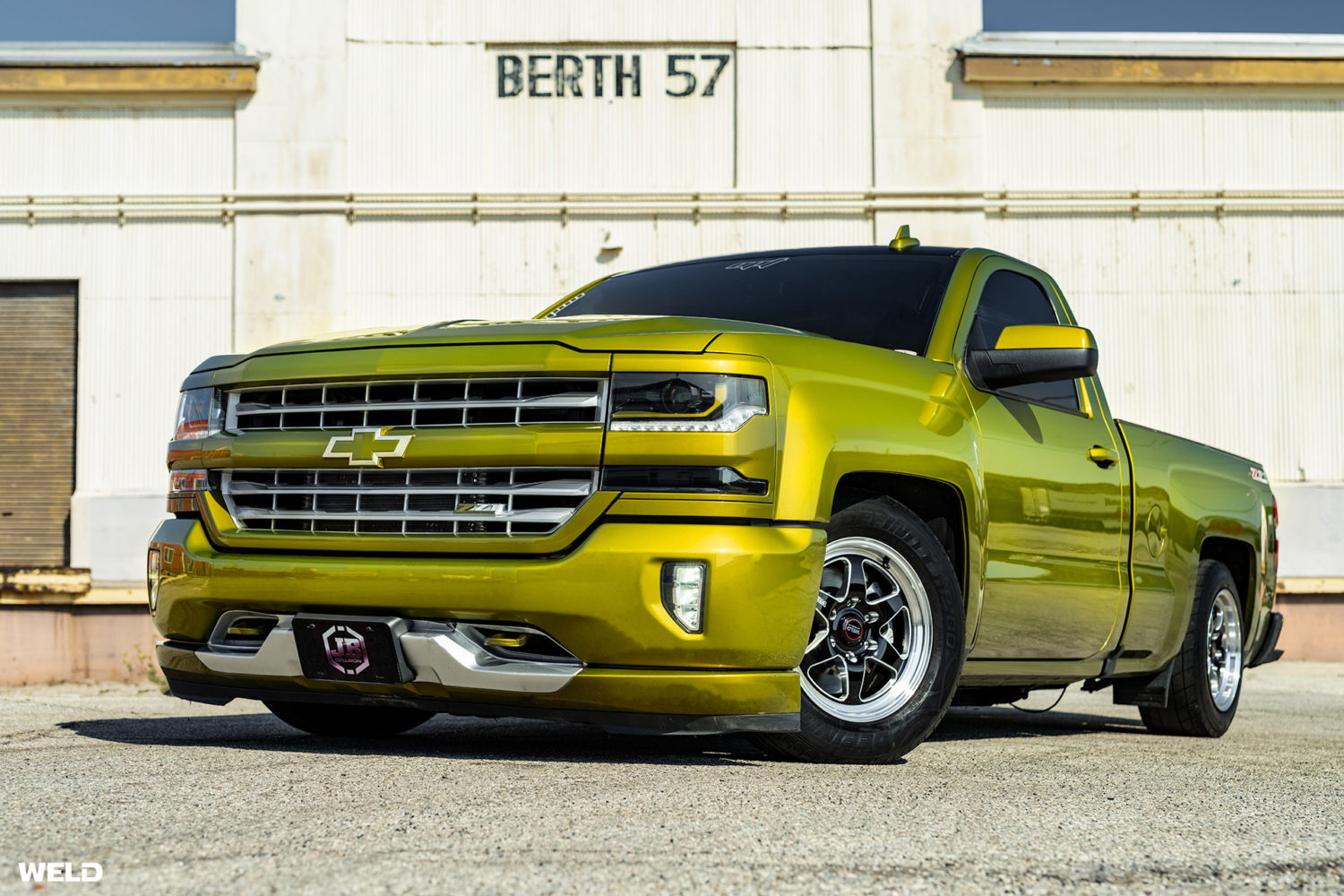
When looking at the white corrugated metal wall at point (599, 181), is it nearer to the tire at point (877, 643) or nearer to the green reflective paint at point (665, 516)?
the green reflective paint at point (665, 516)

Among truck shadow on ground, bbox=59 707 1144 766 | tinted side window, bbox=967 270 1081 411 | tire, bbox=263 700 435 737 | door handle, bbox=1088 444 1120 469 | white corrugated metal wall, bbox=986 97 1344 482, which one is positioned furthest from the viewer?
white corrugated metal wall, bbox=986 97 1344 482

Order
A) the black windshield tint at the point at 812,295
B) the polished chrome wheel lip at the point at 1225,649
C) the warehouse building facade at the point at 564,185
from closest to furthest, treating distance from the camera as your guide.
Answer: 1. the black windshield tint at the point at 812,295
2. the polished chrome wheel lip at the point at 1225,649
3. the warehouse building facade at the point at 564,185

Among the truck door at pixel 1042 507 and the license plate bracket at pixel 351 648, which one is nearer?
the license plate bracket at pixel 351 648

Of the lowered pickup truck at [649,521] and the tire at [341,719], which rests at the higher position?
the lowered pickup truck at [649,521]

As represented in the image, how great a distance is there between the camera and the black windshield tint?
17.3 feet

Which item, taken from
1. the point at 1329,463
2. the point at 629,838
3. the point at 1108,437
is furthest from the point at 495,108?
the point at 629,838

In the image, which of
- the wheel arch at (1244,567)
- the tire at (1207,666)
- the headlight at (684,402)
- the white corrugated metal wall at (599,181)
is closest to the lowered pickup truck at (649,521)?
the headlight at (684,402)

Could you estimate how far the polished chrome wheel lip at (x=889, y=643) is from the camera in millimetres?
4414

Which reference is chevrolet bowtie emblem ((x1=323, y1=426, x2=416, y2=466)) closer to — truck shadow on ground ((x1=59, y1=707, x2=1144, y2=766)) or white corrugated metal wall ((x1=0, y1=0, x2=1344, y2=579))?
truck shadow on ground ((x1=59, y1=707, x2=1144, y2=766))

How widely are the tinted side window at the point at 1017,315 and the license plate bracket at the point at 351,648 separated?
2.32 meters

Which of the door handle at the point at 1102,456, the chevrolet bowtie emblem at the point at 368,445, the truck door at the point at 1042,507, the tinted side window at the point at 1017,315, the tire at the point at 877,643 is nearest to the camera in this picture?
the chevrolet bowtie emblem at the point at 368,445

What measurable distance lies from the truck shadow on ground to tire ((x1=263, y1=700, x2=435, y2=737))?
0.06 meters

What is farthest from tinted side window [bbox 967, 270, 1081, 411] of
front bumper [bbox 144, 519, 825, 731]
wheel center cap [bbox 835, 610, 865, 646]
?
front bumper [bbox 144, 519, 825, 731]

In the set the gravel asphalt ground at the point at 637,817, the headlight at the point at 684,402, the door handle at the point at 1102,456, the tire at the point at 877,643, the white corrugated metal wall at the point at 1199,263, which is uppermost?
the white corrugated metal wall at the point at 1199,263
